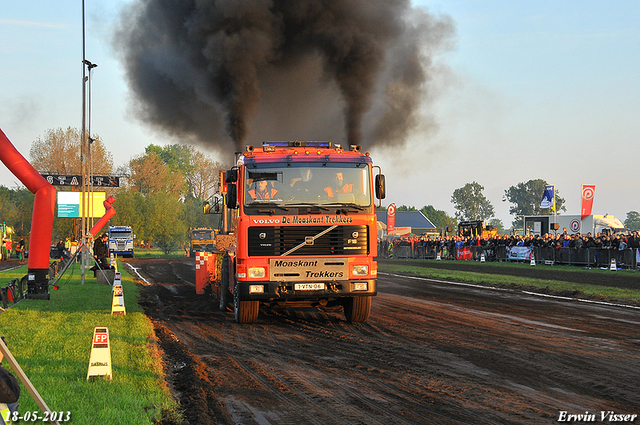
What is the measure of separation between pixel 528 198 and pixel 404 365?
579 feet

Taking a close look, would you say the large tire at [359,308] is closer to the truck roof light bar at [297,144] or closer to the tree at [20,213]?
the truck roof light bar at [297,144]

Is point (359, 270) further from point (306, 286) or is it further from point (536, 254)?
point (536, 254)

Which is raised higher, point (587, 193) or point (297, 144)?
point (587, 193)

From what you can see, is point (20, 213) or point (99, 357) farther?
point (20, 213)

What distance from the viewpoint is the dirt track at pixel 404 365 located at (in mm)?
5883

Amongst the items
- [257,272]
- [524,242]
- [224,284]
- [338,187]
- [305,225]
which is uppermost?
[338,187]

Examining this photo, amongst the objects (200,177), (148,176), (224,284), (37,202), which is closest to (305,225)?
(224,284)

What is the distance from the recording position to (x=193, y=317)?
1312 centimetres

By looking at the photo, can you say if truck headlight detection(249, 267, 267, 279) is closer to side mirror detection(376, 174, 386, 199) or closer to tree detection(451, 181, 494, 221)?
side mirror detection(376, 174, 386, 199)

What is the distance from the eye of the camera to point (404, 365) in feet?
25.9

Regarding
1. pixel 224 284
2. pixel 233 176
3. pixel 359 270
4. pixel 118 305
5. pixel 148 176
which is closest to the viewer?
pixel 359 270

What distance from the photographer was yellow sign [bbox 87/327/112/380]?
6.74 m

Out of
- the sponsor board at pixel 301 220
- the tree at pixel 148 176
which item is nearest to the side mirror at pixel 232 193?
the sponsor board at pixel 301 220

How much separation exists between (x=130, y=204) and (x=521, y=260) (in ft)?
155
